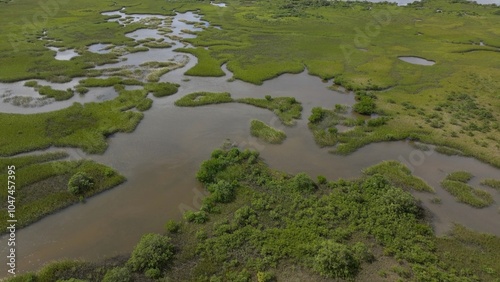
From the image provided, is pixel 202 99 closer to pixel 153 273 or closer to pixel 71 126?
pixel 71 126

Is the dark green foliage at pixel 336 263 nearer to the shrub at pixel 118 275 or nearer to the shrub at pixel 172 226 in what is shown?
the shrub at pixel 172 226

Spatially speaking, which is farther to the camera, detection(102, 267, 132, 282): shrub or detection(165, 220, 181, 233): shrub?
detection(165, 220, 181, 233): shrub

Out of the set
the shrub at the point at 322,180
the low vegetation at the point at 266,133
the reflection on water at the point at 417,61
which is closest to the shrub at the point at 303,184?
the shrub at the point at 322,180

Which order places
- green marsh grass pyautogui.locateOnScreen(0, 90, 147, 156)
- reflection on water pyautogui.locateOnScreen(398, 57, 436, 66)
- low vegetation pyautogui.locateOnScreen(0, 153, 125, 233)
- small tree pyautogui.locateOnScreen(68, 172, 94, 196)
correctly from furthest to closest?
reflection on water pyautogui.locateOnScreen(398, 57, 436, 66)
green marsh grass pyautogui.locateOnScreen(0, 90, 147, 156)
small tree pyautogui.locateOnScreen(68, 172, 94, 196)
low vegetation pyautogui.locateOnScreen(0, 153, 125, 233)

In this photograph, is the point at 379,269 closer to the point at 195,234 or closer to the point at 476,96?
the point at 195,234

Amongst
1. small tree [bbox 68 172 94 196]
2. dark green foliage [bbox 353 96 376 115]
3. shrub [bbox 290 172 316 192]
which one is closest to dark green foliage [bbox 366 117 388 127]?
dark green foliage [bbox 353 96 376 115]

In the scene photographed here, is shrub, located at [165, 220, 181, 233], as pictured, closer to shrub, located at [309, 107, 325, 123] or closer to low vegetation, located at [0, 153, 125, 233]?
low vegetation, located at [0, 153, 125, 233]

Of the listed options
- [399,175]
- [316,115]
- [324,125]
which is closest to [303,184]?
[399,175]
